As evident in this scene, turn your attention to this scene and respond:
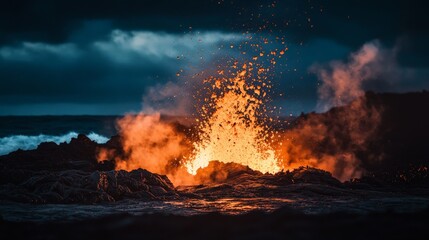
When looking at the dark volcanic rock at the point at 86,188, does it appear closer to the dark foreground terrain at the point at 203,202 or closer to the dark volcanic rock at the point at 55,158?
the dark foreground terrain at the point at 203,202

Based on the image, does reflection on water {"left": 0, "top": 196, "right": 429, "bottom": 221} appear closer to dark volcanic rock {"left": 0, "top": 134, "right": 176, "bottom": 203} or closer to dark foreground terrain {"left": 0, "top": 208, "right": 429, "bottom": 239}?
dark volcanic rock {"left": 0, "top": 134, "right": 176, "bottom": 203}

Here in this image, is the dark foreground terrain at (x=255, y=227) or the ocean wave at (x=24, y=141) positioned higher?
the ocean wave at (x=24, y=141)

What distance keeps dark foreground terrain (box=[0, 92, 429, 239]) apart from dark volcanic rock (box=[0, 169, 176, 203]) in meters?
0.04

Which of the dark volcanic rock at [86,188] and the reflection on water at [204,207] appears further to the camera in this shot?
the dark volcanic rock at [86,188]

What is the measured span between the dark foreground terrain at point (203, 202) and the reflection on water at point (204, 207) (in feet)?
0.12

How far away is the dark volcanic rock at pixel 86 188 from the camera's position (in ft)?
72.3

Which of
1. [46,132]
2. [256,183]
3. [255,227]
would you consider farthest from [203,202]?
[46,132]

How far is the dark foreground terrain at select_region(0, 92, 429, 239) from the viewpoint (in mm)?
9109

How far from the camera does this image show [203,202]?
22.2m

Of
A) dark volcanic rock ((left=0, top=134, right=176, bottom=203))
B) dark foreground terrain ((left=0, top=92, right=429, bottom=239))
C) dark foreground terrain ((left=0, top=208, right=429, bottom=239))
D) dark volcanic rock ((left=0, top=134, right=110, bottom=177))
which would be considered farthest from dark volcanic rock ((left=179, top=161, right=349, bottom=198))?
dark foreground terrain ((left=0, top=208, right=429, bottom=239))

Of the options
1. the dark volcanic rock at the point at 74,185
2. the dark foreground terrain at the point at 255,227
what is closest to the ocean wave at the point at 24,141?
the dark volcanic rock at the point at 74,185

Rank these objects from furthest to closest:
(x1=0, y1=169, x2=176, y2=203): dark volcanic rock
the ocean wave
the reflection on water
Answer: the ocean wave → (x1=0, y1=169, x2=176, y2=203): dark volcanic rock → the reflection on water

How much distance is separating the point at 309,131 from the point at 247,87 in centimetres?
1235

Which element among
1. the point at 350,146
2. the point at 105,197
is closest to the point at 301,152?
the point at 350,146
